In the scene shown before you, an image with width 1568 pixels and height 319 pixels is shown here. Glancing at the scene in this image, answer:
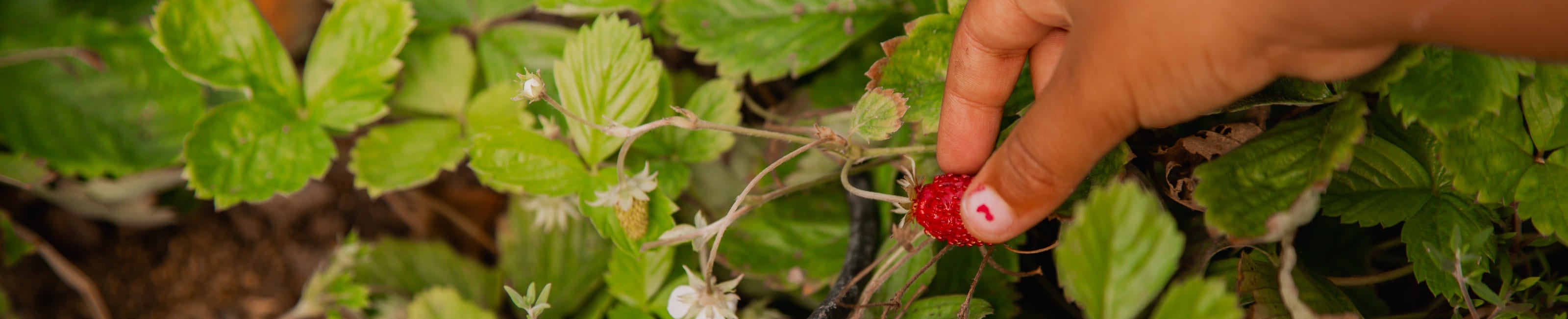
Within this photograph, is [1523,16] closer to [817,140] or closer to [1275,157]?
[1275,157]

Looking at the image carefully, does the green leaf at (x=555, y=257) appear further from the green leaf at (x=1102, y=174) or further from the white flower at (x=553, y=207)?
the green leaf at (x=1102, y=174)

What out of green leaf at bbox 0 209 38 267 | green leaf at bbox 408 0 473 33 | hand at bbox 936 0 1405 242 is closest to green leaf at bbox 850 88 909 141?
hand at bbox 936 0 1405 242

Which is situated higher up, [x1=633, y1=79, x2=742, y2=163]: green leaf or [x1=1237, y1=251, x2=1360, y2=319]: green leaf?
[x1=1237, y1=251, x2=1360, y2=319]: green leaf

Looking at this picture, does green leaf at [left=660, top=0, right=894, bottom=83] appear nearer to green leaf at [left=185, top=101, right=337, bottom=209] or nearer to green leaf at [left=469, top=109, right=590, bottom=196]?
green leaf at [left=469, top=109, right=590, bottom=196]

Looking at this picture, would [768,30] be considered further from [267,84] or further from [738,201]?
[267,84]

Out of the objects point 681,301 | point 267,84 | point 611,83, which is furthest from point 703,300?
point 267,84
